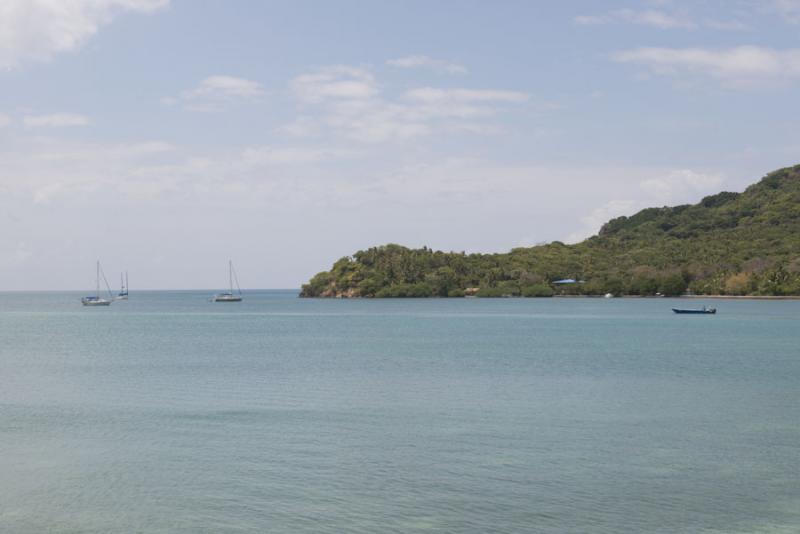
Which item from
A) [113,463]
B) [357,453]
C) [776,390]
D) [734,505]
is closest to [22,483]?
[113,463]

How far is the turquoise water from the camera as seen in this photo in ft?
66.9

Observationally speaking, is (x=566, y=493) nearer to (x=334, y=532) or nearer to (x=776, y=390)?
(x=334, y=532)

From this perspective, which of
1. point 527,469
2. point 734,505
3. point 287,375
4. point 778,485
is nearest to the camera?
point 734,505

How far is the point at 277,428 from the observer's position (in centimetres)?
3234

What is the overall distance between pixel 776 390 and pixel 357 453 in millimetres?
26857

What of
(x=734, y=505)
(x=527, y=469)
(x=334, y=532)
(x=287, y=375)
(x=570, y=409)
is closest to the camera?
(x=334, y=532)

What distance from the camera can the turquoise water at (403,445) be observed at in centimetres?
2041

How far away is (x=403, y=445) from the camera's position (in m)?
28.8

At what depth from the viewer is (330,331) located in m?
103

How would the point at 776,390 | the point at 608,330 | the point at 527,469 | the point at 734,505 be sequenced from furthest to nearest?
the point at 608,330 → the point at 776,390 → the point at 527,469 → the point at 734,505

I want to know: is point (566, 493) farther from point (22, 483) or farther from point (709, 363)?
point (709, 363)

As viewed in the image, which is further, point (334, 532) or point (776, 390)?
point (776, 390)

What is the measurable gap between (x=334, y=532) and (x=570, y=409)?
20.3 metres

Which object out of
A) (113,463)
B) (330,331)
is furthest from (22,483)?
(330,331)
